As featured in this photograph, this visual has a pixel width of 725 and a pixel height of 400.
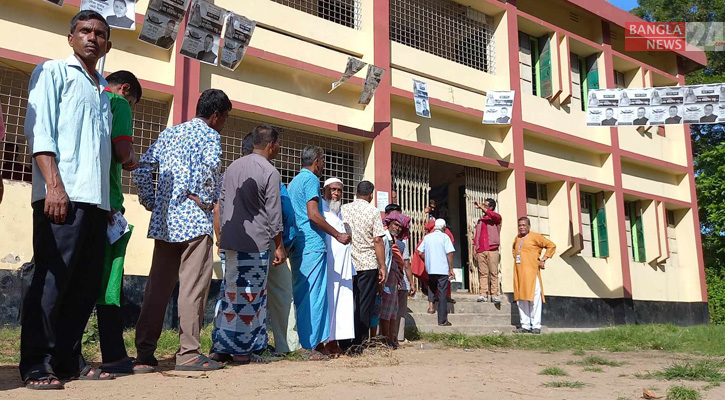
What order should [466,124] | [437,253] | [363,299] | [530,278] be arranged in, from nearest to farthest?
1. [363,299]
2. [437,253]
3. [530,278]
4. [466,124]

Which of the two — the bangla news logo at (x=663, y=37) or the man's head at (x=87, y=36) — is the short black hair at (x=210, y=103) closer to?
the man's head at (x=87, y=36)

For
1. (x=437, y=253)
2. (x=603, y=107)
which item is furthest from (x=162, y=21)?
(x=603, y=107)

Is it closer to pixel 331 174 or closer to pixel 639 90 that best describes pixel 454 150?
pixel 331 174

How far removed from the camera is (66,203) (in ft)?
10.1

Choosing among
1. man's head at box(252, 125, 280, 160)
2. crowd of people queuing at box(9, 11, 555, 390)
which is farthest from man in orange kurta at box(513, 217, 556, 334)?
man's head at box(252, 125, 280, 160)

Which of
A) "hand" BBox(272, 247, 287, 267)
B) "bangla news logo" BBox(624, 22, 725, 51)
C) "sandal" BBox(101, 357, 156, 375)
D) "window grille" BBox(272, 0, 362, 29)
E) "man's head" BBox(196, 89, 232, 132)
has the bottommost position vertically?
"sandal" BBox(101, 357, 156, 375)

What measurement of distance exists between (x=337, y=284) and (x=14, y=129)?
414cm

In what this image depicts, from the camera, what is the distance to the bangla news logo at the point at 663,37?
47.5 feet

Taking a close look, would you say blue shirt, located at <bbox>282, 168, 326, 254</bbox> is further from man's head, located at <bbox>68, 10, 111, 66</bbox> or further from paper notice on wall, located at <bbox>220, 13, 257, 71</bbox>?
paper notice on wall, located at <bbox>220, 13, 257, 71</bbox>

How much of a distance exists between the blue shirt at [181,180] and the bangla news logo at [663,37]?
12.5m

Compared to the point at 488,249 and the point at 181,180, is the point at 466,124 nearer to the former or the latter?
the point at 488,249

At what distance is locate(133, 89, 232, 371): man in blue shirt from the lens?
399cm

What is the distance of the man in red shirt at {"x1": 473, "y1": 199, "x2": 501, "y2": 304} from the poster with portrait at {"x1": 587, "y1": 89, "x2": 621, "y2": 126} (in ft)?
8.94

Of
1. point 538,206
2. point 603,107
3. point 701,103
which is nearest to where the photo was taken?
point 701,103
